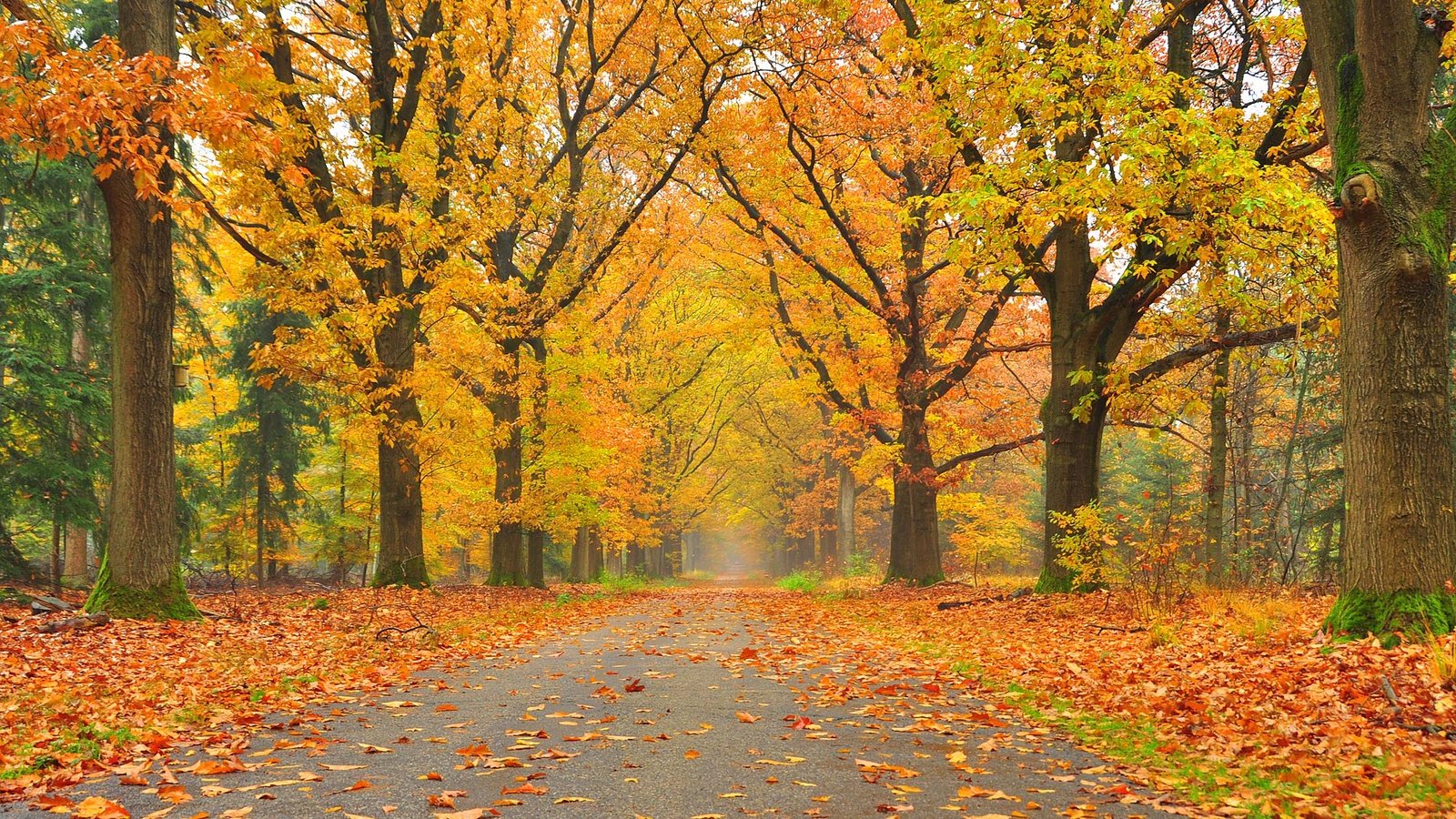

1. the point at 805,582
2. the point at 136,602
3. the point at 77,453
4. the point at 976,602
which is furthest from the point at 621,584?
the point at 136,602

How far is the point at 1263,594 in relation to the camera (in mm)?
11227

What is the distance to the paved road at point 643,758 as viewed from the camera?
4.07 m

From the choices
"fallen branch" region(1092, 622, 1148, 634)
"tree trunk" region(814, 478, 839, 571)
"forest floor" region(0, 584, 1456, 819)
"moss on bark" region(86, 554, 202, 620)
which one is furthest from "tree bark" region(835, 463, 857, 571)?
"moss on bark" region(86, 554, 202, 620)

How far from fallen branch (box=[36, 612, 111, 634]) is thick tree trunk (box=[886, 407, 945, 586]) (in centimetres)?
1462

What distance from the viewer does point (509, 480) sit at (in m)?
20.0

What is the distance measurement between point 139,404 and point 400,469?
254 inches

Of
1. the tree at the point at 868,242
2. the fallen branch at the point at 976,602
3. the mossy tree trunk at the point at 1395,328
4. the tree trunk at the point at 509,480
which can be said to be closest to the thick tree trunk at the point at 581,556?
the tree trunk at the point at 509,480

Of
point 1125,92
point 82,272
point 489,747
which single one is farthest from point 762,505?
point 489,747

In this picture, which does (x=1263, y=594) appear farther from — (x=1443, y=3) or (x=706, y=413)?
(x=706, y=413)

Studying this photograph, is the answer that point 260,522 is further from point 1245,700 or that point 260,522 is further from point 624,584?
point 1245,700

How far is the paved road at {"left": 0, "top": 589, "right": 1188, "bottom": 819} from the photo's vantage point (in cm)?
407

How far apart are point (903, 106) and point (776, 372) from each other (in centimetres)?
2062

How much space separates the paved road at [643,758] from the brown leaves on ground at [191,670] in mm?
439

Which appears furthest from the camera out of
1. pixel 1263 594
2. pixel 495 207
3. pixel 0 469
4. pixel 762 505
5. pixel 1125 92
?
pixel 762 505
